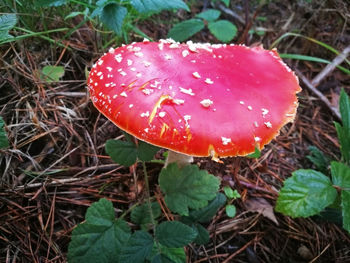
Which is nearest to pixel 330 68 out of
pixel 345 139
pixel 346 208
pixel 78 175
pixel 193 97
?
pixel 345 139

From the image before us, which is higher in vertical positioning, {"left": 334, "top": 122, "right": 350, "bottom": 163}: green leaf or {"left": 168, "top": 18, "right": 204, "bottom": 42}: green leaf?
{"left": 168, "top": 18, "right": 204, "bottom": 42}: green leaf

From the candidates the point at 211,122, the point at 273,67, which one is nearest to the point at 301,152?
the point at 273,67

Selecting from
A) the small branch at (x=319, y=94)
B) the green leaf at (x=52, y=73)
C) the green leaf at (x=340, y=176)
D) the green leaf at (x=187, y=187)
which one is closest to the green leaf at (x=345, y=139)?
the green leaf at (x=340, y=176)

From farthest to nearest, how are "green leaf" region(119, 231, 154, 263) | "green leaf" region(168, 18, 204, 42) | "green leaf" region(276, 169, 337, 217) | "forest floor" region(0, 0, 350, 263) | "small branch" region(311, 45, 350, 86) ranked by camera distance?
"small branch" region(311, 45, 350, 86)
"green leaf" region(168, 18, 204, 42)
"forest floor" region(0, 0, 350, 263)
"green leaf" region(276, 169, 337, 217)
"green leaf" region(119, 231, 154, 263)

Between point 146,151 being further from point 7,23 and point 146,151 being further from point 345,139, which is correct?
point 345,139

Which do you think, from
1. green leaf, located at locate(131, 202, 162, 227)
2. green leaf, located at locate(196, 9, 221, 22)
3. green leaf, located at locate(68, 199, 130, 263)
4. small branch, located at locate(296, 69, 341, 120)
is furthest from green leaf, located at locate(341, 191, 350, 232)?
green leaf, located at locate(196, 9, 221, 22)

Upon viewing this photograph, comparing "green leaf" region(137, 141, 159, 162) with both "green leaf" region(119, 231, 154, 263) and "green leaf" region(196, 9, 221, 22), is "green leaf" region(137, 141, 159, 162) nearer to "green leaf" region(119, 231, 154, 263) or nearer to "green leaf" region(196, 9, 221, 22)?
"green leaf" region(119, 231, 154, 263)

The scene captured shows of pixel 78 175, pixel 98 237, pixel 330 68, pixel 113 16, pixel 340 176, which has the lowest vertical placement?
pixel 78 175
